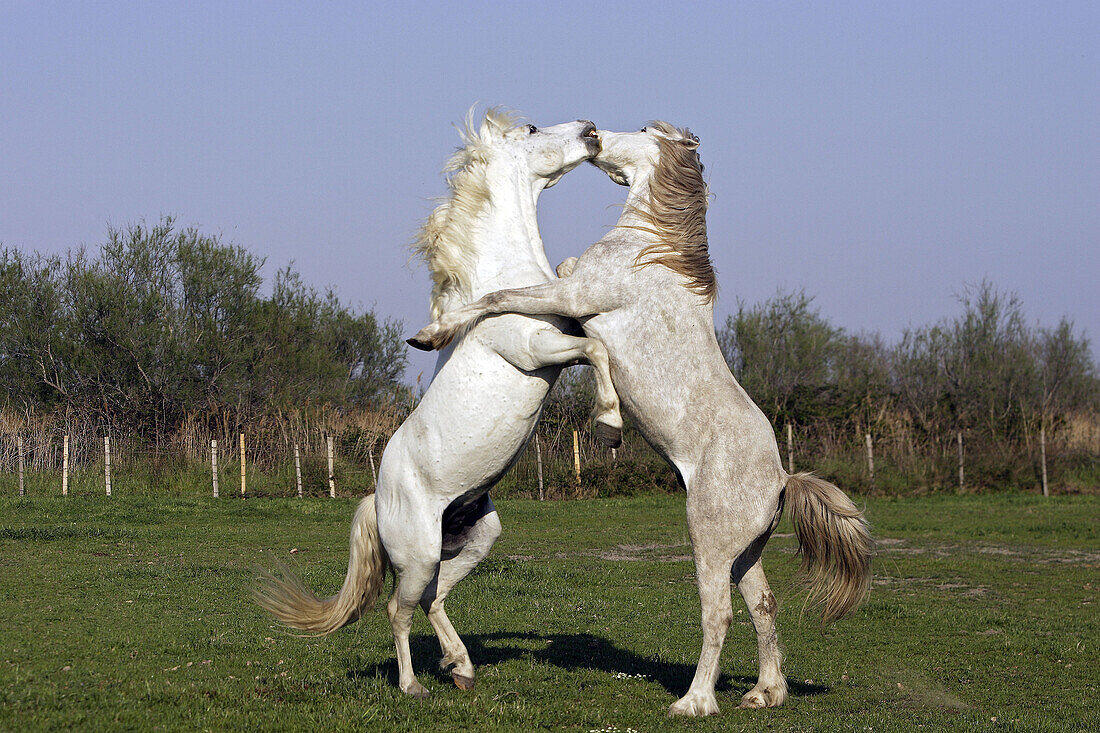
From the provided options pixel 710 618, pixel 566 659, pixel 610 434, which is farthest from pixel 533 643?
pixel 610 434

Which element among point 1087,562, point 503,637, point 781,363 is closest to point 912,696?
point 503,637

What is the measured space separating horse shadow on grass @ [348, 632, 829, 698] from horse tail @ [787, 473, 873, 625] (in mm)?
725

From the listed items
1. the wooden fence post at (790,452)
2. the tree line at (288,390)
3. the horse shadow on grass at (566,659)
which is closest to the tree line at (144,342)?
the tree line at (288,390)

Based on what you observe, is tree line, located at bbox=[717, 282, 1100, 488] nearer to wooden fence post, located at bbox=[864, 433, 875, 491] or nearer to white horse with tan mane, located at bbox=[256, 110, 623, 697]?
wooden fence post, located at bbox=[864, 433, 875, 491]

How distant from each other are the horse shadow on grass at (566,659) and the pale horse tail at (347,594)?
0.40m

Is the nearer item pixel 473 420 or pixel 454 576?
pixel 473 420

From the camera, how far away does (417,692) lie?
5.46 meters

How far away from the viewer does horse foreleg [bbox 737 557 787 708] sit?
Result: 5.17 metres

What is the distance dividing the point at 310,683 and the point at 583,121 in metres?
3.54

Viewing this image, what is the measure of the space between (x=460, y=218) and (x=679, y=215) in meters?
1.25

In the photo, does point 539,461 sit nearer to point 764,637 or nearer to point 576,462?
point 576,462

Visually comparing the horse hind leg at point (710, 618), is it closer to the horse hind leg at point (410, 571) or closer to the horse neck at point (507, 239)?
the horse hind leg at point (410, 571)

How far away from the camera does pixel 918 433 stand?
83.6 ft

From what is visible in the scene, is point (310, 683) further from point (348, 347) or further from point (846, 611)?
point (348, 347)
